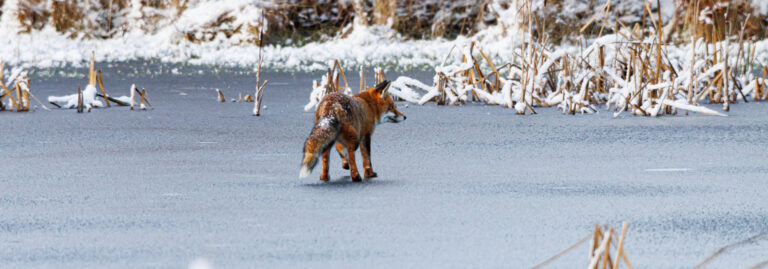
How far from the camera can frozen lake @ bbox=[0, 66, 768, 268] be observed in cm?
457

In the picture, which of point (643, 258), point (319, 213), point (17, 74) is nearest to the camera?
point (643, 258)

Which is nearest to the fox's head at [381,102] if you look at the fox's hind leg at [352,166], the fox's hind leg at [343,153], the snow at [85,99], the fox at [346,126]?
the fox at [346,126]

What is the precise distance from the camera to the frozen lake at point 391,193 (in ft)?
15.0

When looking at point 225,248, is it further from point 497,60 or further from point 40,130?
point 497,60

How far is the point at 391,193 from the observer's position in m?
6.10

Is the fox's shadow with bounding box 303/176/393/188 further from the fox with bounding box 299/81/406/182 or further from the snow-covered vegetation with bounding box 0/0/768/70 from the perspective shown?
the snow-covered vegetation with bounding box 0/0/768/70

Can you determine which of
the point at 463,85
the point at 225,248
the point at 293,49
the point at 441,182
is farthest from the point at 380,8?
the point at 225,248

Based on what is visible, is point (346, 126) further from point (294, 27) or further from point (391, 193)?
point (294, 27)

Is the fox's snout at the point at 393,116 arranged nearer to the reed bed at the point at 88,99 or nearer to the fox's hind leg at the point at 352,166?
the fox's hind leg at the point at 352,166

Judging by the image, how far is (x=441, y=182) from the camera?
654cm

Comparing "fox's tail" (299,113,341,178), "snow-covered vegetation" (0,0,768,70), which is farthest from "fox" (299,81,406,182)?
"snow-covered vegetation" (0,0,768,70)

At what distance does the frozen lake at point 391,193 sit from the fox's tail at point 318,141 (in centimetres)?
17

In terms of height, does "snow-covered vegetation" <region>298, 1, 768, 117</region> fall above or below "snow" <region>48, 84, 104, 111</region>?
above

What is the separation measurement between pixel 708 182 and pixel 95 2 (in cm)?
2441
